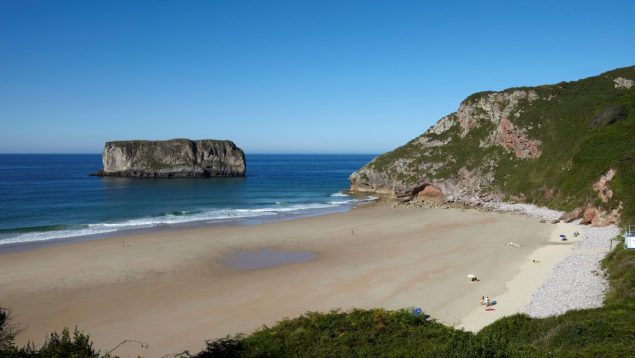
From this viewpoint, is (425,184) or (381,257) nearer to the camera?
(381,257)

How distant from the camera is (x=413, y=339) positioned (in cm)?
1346

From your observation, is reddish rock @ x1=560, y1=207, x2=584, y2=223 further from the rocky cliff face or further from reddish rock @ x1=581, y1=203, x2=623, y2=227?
the rocky cliff face

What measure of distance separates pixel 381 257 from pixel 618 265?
15608mm

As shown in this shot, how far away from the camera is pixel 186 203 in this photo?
6638 centimetres

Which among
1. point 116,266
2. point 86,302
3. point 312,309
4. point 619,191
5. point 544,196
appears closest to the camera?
point 312,309

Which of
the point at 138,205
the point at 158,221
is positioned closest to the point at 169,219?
the point at 158,221

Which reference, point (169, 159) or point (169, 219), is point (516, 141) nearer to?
point (169, 219)

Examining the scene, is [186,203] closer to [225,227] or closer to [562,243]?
[225,227]

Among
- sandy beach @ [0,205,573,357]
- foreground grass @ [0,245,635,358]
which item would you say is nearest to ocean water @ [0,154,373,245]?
sandy beach @ [0,205,573,357]

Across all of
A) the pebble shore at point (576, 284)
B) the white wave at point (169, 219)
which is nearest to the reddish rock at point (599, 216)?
the pebble shore at point (576, 284)

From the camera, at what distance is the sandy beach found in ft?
68.3

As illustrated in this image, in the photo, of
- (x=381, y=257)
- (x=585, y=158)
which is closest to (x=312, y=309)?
(x=381, y=257)

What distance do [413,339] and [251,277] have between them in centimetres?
1674

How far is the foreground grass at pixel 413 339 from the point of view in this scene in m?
10.6
